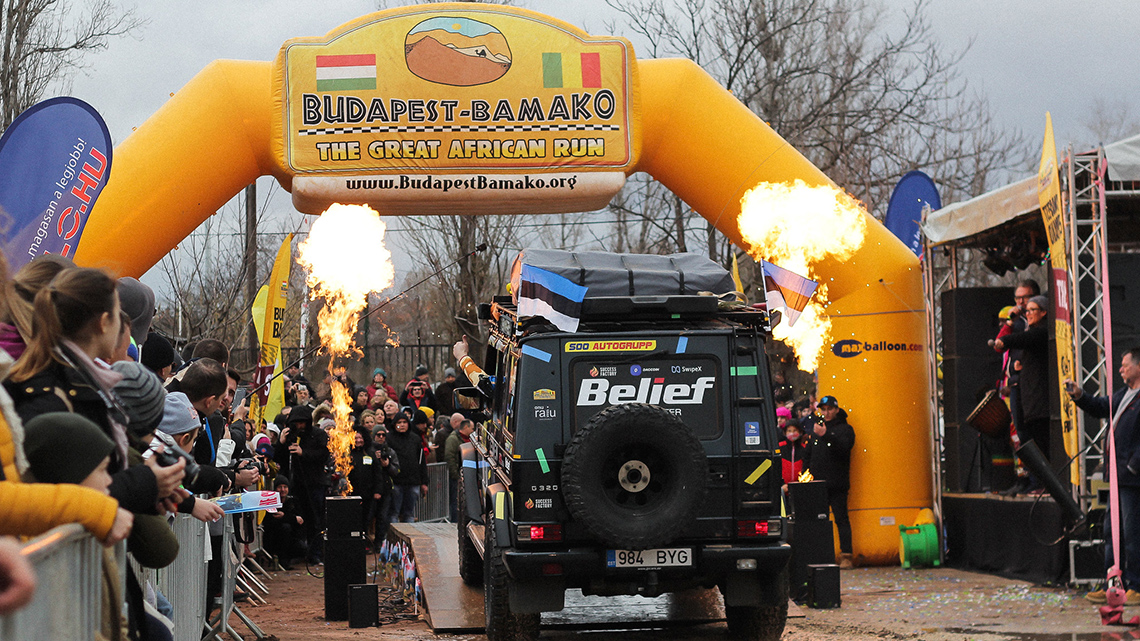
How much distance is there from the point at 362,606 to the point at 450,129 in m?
5.35

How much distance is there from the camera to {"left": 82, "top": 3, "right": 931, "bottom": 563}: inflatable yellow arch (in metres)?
12.6

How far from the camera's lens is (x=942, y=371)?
15.0m

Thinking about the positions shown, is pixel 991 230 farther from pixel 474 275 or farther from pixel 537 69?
pixel 474 275

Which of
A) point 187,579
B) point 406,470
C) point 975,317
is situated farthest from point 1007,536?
point 187,579

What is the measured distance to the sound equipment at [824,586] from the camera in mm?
10992

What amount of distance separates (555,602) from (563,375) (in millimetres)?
1591

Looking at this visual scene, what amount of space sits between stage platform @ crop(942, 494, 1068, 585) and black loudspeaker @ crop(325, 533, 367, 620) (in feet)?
21.3

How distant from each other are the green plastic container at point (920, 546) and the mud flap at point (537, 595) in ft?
21.8

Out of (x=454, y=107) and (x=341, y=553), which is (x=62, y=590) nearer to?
(x=341, y=553)

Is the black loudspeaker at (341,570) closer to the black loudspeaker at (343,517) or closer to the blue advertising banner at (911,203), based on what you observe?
the black loudspeaker at (343,517)

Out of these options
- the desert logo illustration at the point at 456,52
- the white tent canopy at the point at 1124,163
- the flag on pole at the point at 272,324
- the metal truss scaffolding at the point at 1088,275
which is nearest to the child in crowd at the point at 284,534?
the flag on pole at the point at 272,324

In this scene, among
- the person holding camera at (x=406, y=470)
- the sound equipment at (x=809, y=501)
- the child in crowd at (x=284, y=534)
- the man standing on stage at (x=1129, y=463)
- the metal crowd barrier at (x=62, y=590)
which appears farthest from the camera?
the person holding camera at (x=406, y=470)

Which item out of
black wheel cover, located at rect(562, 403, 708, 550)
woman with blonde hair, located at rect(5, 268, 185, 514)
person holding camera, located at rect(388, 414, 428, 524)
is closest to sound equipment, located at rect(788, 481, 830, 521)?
black wheel cover, located at rect(562, 403, 708, 550)

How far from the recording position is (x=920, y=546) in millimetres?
13828
